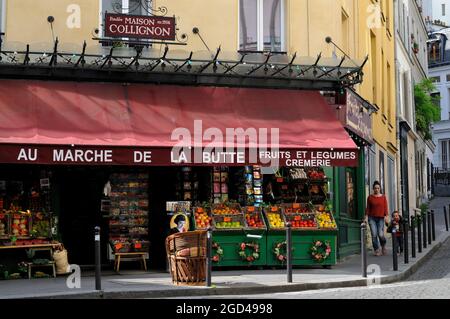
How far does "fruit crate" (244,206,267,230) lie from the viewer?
49.0ft

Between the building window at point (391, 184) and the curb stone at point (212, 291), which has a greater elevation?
the building window at point (391, 184)

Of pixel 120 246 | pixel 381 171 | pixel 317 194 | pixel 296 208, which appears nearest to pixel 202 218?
pixel 120 246

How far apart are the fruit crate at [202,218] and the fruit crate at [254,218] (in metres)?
0.74

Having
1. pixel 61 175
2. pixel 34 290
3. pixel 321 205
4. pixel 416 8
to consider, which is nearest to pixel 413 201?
pixel 416 8

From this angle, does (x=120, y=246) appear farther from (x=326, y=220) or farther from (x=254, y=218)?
(x=326, y=220)

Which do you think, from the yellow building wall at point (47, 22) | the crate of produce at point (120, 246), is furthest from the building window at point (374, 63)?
the crate of produce at point (120, 246)

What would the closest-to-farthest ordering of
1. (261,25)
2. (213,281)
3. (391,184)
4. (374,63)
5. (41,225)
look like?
(213,281), (41,225), (261,25), (374,63), (391,184)

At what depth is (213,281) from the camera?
42.7 ft

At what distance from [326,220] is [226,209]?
2.03 metres

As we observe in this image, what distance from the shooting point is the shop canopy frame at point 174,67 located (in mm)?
14492

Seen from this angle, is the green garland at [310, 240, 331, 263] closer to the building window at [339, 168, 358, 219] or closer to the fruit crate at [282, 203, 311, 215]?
the fruit crate at [282, 203, 311, 215]

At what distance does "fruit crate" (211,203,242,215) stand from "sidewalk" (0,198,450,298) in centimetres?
115

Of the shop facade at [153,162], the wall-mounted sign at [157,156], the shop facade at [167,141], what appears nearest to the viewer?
the wall-mounted sign at [157,156]

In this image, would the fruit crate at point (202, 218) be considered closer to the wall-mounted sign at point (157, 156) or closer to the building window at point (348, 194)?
the wall-mounted sign at point (157, 156)
